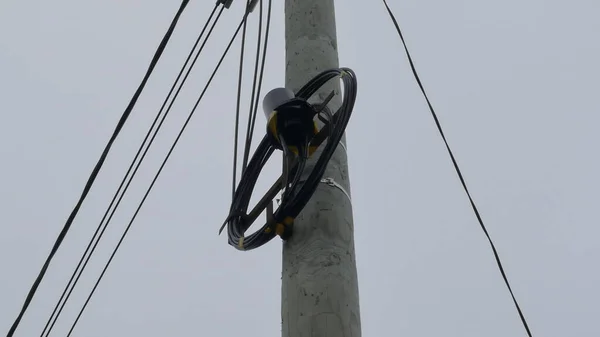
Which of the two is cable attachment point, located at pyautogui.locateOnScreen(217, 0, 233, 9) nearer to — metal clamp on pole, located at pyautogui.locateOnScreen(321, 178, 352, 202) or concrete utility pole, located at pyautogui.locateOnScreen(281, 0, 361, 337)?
concrete utility pole, located at pyautogui.locateOnScreen(281, 0, 361, 337)

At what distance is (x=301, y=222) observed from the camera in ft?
8.47

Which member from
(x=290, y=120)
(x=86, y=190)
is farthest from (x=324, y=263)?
(x=86, y=190)

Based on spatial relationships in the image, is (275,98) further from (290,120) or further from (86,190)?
(86,190)

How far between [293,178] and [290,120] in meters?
0.22

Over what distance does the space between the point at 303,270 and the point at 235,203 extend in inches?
24.6

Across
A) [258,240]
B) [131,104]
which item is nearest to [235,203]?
[258,240]

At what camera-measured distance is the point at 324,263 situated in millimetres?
2369

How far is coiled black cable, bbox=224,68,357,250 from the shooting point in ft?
8.32

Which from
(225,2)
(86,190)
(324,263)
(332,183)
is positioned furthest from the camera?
(225,2)

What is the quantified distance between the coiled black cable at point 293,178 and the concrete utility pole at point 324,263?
78 millimetres

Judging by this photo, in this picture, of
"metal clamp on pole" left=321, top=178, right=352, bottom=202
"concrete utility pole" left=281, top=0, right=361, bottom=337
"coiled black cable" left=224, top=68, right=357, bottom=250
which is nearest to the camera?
"concrete utility pole" left=281, top=0, right=361, bottom=337

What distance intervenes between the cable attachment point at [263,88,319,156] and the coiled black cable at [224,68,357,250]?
1.4 inches

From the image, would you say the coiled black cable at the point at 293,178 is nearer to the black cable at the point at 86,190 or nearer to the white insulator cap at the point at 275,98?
the white insulator cap at the point at 275,98

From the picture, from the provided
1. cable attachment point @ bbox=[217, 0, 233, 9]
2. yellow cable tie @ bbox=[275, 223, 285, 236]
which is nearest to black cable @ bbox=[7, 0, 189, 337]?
cable attachment point @ bbox=[217, 0, 233, 9]
